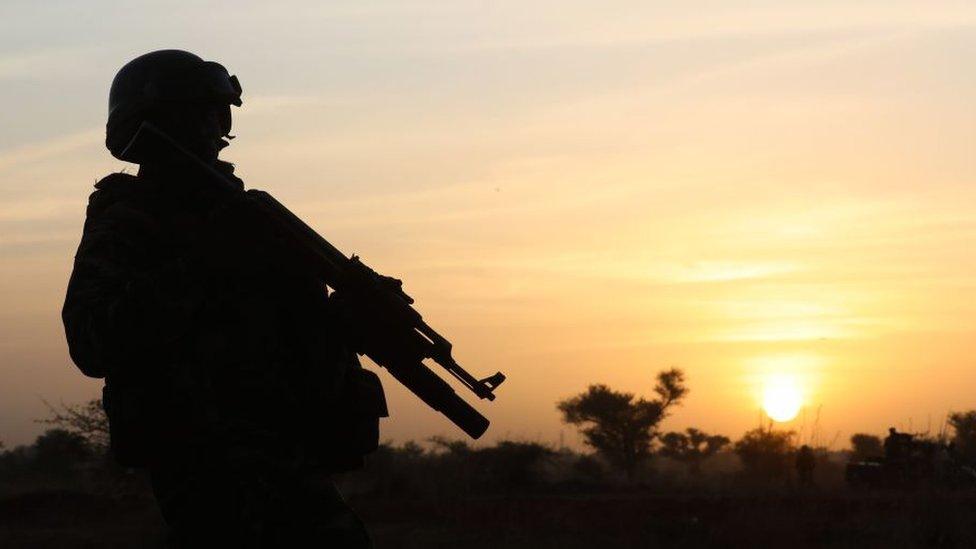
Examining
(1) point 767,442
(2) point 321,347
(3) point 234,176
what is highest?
(1) point 767,442

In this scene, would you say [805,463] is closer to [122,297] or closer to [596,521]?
[596,521]

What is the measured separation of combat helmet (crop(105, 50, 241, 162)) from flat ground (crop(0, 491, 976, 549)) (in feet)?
37.8

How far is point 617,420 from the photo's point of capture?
52.2m

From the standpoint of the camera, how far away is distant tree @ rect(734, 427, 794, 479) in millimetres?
53597

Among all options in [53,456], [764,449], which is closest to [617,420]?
[764,449]

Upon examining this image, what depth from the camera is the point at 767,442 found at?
181 ft

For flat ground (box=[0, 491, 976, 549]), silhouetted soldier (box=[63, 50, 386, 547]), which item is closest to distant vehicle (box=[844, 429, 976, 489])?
flat ground (box=[0, 491, 976, 549])

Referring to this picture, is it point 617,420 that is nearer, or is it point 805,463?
point 805,463

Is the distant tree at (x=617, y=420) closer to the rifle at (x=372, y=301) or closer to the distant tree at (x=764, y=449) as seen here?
the distant tree at (x=764, y=449)

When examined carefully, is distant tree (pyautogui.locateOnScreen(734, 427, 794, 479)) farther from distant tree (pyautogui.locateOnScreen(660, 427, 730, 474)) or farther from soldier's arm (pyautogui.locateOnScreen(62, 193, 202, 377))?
soldier's arm (pyautogui.locateOnScreen(62, 193, 202, 377))

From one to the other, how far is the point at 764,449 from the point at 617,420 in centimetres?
684

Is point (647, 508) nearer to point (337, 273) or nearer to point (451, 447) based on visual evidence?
point (451, 447)

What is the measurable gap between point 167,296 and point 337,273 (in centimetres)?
53

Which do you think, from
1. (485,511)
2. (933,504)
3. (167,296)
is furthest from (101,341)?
(485,511)
